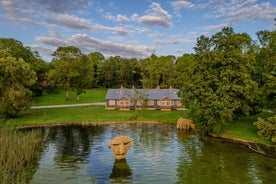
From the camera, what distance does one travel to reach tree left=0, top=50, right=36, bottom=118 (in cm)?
5125

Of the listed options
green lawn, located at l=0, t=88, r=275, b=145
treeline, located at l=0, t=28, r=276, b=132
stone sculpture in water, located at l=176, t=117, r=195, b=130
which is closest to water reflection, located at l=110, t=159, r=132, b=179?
treeline, located at l=0, t=28, r=276, b=132

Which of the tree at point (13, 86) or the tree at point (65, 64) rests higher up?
the tree at point (65, 64)

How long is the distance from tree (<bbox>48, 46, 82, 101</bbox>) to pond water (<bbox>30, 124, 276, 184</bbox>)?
123 ft

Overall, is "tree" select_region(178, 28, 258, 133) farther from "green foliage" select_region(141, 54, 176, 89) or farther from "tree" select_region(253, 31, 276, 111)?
"green foliage" select_region(141, 54, 176, 89)

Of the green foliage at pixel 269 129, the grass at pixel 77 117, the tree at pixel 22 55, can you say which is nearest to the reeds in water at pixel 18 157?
the grass at pixel 77 117

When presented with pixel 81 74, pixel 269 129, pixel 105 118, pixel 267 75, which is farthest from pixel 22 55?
pixel 269 129

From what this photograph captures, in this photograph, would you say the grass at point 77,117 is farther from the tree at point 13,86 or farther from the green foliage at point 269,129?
the green foliage at point 269,129

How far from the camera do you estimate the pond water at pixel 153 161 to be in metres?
25.2

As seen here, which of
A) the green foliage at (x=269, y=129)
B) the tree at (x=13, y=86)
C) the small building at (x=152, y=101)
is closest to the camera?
the green foliage at (x=269, y=129)

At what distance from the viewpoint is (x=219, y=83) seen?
137ft

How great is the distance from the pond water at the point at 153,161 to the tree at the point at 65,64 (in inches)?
1473

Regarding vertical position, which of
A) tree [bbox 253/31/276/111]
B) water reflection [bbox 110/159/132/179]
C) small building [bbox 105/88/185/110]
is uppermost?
tree [bbox 253/31/276/111]

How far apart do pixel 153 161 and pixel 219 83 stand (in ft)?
60.8

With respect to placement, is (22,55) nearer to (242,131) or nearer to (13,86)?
(13,86)
